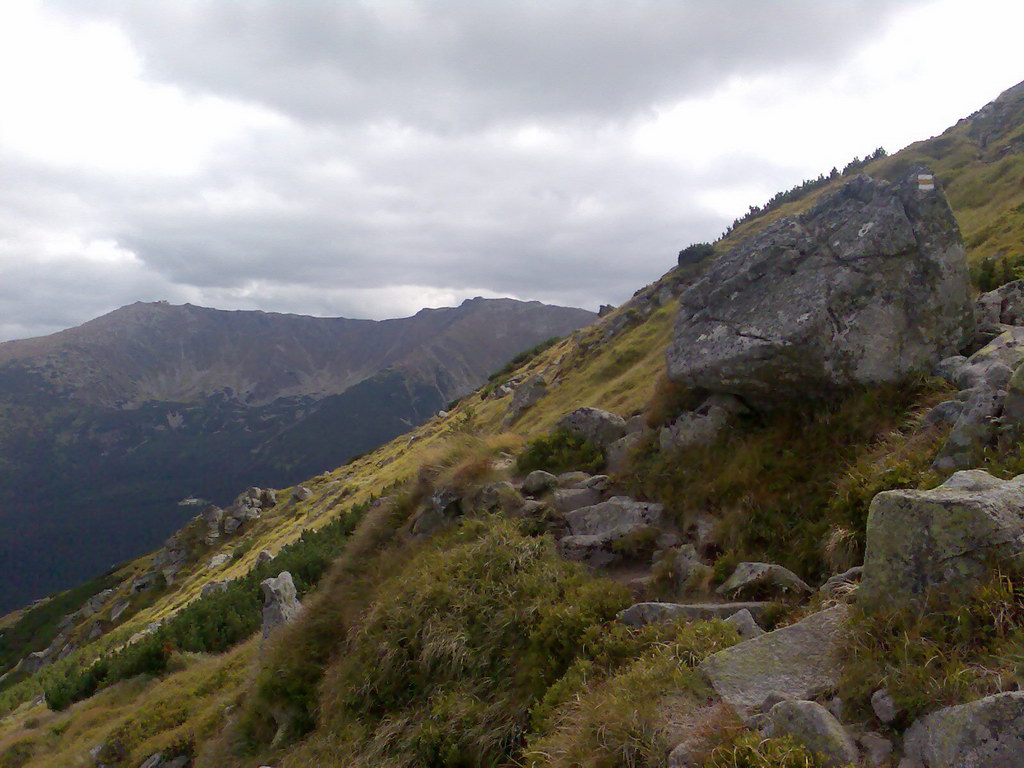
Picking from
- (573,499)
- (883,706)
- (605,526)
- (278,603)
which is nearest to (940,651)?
(883,706)

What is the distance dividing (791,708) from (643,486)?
602 centimetres

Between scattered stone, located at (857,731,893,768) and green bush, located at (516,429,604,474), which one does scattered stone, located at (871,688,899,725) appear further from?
green bush, located at (516,429,604,474)

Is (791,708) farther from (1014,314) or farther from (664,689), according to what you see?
(1014,314)

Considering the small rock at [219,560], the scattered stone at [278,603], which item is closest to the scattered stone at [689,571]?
the scattered stone at [278,603]

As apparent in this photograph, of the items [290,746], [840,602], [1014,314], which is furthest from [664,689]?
[1014,314]

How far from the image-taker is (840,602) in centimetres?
523

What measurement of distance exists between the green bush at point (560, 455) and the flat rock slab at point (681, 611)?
4.91 metres

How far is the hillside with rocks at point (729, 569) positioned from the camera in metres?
4.09

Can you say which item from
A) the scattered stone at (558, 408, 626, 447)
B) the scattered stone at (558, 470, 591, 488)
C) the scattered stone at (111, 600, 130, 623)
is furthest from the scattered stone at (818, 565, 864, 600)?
the scattered stone at (111, 600, 130, 623)

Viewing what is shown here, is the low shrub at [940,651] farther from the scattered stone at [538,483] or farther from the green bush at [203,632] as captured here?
the green bush at [203,632]

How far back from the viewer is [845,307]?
895 cm

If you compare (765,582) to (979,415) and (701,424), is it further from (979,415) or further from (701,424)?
(701,424)

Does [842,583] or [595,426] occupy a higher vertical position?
[595,426]

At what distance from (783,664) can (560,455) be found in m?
7.46
